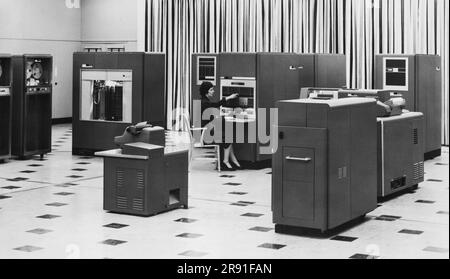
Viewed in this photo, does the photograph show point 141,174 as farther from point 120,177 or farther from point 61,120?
point 61,120

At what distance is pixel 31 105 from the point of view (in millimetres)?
13086

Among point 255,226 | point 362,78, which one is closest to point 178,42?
point 362,78

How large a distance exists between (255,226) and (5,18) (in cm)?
1232

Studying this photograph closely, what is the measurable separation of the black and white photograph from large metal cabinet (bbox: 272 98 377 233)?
0.01m

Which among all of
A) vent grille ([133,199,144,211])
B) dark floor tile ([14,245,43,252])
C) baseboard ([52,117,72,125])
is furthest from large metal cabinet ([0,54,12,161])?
baseboard ([52,117,72,125])

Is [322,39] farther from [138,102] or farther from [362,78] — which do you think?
[138,102]

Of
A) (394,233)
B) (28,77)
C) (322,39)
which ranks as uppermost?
(322,39)

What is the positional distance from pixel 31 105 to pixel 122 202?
563cm

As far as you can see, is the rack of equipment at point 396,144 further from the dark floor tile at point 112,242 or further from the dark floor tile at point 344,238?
the dark floor tile at point 112,242

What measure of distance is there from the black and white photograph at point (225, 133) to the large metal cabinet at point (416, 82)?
35 millimetres

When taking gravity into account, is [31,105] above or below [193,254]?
above

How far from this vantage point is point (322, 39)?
1644 cm

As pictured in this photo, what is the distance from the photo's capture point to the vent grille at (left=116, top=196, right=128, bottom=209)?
26.5 feet

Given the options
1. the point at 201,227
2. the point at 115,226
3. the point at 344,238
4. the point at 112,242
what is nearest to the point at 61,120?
the point at 115,226
